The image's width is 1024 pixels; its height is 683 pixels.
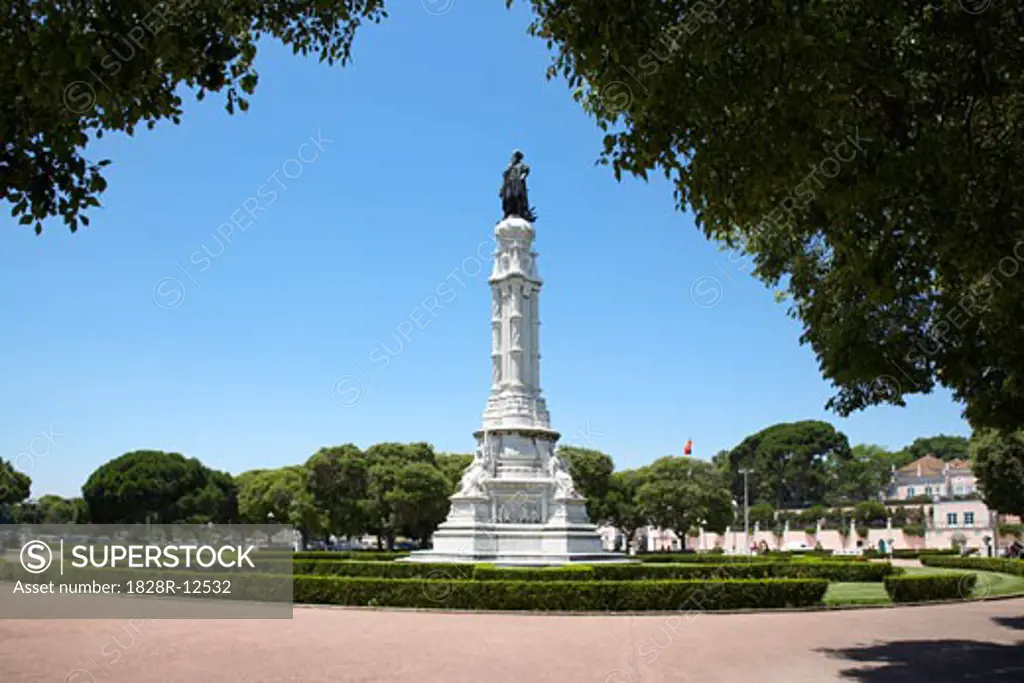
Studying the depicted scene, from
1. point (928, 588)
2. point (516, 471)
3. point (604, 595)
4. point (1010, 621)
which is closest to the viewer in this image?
point (1010, 621)

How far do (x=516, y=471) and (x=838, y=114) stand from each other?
33.1 meters

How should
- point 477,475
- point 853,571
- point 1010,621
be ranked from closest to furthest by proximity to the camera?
1. point 1010,621
2. point 853,571
3. point 477,475

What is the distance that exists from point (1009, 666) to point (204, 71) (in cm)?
1694

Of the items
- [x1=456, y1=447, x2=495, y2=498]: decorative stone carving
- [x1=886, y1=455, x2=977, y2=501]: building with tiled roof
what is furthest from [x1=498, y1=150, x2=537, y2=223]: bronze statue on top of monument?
[x1=886, y1=455, x2=977, y2=501]: building with tiled roof

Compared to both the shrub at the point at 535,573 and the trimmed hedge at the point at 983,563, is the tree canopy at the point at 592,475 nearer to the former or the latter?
the trimmed hedge at the point at 983,563

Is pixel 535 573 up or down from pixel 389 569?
up

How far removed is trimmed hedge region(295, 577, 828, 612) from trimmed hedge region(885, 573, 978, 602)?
2.94 meters

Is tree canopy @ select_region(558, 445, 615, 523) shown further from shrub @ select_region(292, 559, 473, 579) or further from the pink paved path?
the pink paved path

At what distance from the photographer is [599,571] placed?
29812 millimetres

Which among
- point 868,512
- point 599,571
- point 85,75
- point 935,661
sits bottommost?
point 868,512

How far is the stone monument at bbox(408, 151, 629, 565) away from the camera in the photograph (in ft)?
129

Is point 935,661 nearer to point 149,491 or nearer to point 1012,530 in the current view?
point 1012,530

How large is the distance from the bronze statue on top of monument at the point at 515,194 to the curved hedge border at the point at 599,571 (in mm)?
21712

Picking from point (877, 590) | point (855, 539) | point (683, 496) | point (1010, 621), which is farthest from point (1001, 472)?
point (855, 539)
